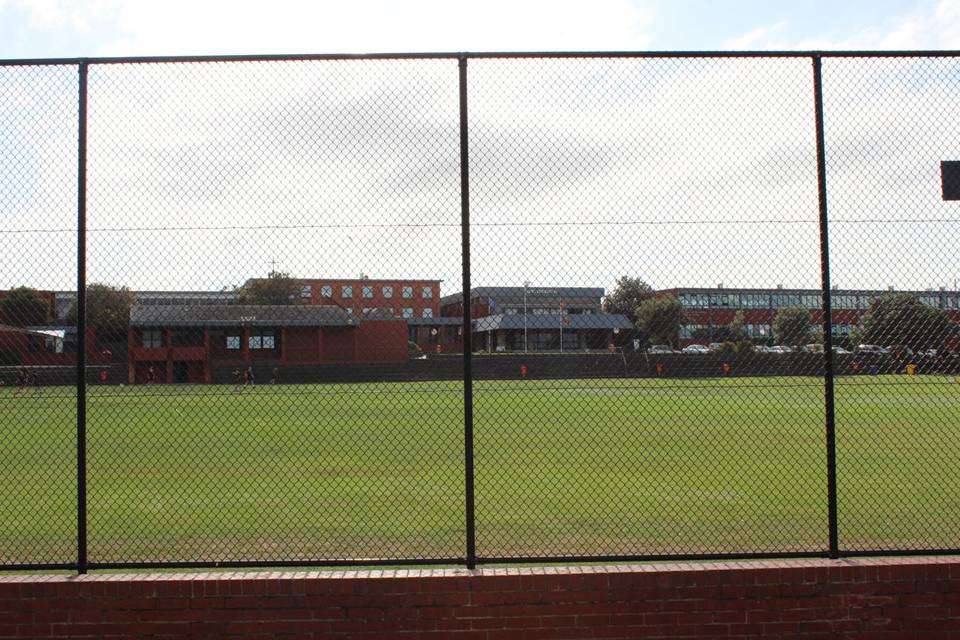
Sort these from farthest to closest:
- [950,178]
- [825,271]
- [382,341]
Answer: [382,341]
[950,178]
[825,271]

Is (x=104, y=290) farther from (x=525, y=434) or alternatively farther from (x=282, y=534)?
(x=525, y=434)

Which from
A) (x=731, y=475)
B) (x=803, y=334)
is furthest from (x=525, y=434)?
(x=803, y=334)

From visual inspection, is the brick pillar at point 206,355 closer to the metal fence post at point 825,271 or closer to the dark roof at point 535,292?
the dark roof at point 535,292

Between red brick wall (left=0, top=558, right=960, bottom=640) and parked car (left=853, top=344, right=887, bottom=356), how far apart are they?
2.00 m

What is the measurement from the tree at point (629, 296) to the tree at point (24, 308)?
433cm

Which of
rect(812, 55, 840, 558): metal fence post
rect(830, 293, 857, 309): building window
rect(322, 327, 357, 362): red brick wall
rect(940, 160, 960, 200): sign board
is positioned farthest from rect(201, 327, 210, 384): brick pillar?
rect(940, 160, 960, 200): sign board

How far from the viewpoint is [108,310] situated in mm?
6707

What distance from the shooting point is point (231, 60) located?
18.1ft

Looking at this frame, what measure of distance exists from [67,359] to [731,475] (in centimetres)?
902

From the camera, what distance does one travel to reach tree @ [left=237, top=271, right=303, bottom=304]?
20.5 ft

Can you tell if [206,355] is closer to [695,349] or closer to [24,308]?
[24,308]

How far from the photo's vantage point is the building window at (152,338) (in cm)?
688

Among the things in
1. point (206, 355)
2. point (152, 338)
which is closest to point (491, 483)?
point (206, 355)

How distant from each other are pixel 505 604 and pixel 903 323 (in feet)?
12.6
